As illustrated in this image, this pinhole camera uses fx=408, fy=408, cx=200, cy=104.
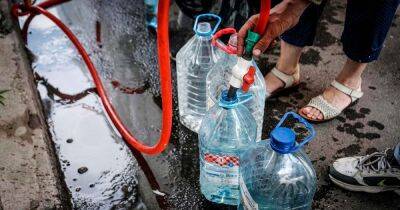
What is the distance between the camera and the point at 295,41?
273 cm

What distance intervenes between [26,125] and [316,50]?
2345 millimetres

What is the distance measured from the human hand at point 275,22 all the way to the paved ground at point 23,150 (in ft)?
4.00

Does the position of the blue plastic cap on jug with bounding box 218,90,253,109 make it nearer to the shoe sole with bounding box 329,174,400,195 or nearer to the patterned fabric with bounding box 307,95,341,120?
the shoe sole with bounding box 329,174,400,195

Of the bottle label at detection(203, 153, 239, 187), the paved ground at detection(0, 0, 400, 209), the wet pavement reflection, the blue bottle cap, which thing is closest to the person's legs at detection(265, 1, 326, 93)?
the paved ground at detection(0, 0, 400, 209)

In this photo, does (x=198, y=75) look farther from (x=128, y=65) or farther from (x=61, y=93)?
(x=61, y=93)

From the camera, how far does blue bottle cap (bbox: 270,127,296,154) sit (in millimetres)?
1630

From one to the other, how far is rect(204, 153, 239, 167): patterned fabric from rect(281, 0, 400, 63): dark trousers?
1.07 metres

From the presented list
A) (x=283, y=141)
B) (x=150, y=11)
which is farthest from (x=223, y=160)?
(x=150, y=11)

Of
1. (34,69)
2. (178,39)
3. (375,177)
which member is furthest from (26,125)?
(375,177)

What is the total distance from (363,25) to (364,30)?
3cm

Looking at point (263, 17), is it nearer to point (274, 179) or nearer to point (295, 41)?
point (274, 179)

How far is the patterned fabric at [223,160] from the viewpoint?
6.61 feet

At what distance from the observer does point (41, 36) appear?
12.0ft

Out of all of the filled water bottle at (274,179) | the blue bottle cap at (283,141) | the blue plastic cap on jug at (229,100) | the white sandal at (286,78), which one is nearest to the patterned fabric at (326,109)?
the white sandal at (286,78)
